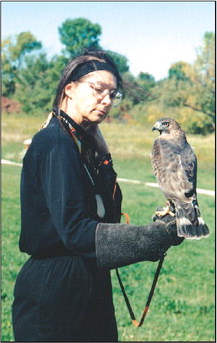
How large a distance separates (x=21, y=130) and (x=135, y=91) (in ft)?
89.9

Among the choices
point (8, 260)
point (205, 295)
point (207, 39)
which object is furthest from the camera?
point (207, 39)

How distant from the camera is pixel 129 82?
2.93 metres

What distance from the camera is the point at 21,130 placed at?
29.8m

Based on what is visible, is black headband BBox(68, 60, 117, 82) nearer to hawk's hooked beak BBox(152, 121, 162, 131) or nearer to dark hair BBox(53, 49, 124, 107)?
dark hair BBox(53, 49, 124, 107)

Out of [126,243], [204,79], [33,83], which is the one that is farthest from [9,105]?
[126,243]

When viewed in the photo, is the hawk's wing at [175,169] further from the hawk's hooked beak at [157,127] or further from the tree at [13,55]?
the tree at [13,55]

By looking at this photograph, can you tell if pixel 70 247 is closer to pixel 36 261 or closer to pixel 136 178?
pixel 36 261

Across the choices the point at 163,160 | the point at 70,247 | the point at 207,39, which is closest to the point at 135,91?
the point at 163,160

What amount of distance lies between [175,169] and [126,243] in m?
0.63

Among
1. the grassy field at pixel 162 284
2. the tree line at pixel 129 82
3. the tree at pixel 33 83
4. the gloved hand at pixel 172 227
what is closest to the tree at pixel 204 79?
the tree line at pixel 129 82

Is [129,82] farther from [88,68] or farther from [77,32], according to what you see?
[77,32]

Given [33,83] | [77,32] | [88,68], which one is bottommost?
[33,83]

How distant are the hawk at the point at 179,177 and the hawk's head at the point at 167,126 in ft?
0.36

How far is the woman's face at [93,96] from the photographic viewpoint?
2.56 m
